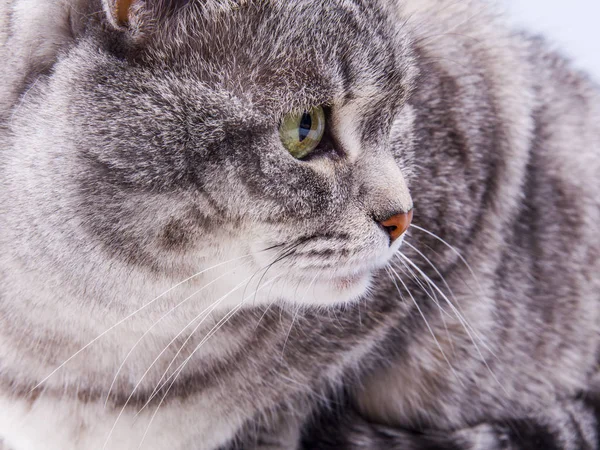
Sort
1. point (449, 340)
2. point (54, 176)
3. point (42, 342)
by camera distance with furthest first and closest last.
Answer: point (449, 340), point (42, 342), point (54, 176)

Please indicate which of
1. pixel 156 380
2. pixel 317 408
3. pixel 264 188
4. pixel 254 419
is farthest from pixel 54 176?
pixel 317 408

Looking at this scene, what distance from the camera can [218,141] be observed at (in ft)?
2.58

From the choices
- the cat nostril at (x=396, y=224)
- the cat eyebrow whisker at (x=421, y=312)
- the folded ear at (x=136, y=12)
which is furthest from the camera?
the cat eyebrow whisker at (x=421, y=312)

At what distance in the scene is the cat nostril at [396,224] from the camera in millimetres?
863

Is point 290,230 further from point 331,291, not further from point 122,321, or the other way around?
point 122,321

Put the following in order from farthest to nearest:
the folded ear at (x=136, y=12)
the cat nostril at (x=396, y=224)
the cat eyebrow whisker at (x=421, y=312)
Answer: the cat eyebrow whisker at (x=421, y=312)
the cat nostril at (x=396, y=224)
the folded ear at (x=136, y=12)

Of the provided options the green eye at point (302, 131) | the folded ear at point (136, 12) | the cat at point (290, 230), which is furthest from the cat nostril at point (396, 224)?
the folded ear at point (136, 12)

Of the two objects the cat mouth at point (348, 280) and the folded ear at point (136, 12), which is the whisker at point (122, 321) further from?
the folded ear at point (136, 12)

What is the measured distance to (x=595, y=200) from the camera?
1336 millimetres

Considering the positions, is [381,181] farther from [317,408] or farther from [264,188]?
[317,408]

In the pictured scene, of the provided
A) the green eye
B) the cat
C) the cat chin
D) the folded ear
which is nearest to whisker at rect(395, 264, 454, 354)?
the cat

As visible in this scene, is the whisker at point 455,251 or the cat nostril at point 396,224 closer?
the cat nostril at point 396,224

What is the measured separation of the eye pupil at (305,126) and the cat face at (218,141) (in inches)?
0.7

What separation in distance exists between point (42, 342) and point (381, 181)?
1.70 feet
